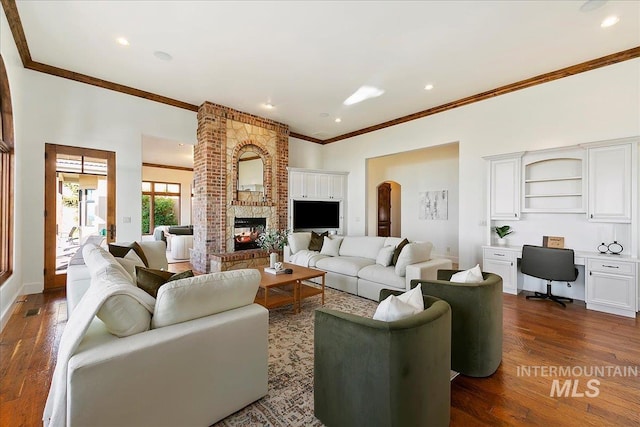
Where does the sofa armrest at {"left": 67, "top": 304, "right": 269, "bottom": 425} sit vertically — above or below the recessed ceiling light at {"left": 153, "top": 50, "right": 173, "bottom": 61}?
below

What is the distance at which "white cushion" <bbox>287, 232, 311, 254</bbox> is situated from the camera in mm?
5516

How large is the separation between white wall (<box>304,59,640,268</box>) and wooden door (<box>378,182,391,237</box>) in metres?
2.06

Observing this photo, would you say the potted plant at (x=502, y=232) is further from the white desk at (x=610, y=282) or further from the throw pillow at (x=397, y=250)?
the throw pillow at (x=397, y=250)

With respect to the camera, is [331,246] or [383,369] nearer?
[383,369]

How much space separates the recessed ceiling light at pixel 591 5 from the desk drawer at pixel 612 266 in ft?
9.50

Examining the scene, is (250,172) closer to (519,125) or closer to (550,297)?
(519,125)

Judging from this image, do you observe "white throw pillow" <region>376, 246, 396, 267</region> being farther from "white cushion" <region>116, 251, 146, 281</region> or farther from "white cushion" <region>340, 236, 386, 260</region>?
"white cushion" <region>116, 251, 146, 281</region>

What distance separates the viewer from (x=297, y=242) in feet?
18.2

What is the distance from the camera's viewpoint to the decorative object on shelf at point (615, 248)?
3758 mm

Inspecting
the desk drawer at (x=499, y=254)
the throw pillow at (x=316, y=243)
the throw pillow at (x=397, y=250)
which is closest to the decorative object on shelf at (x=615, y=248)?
the desk drawer at (x=499, y=254)

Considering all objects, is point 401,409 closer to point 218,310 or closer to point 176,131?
point 218,310

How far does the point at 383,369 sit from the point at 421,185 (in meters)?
6.78

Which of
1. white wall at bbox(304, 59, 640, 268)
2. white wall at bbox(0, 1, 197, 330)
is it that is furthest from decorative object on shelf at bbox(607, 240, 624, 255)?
white wall at bbox(0, 1, 197, 330)

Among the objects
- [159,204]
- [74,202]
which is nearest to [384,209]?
[74,202]
